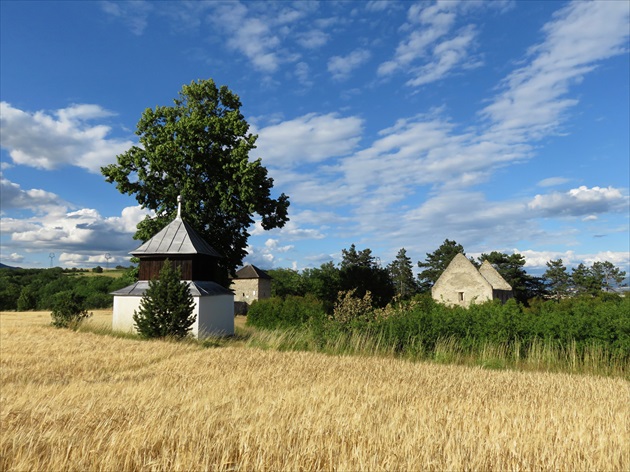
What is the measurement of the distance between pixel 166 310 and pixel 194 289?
482 centimetres

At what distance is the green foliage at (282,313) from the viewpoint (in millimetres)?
25859

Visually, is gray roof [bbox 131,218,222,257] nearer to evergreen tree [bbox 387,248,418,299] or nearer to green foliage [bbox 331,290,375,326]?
green foliage [bbox 331,290,375,326]

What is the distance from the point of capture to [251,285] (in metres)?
63.9

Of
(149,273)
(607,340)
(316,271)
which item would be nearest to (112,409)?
(607,340)

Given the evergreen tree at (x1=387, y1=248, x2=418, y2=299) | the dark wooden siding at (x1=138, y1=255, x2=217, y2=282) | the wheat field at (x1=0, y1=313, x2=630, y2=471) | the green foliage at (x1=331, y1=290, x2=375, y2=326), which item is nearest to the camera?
the wheat field at (x1=0, y1=313, x2=630, y2=471)

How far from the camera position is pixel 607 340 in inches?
538

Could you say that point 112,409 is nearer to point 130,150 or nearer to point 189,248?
point 189,248

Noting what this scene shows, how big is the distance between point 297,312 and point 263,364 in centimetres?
1641

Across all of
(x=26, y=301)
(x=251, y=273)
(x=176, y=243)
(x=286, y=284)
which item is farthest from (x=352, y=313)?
(x=26, y=301)

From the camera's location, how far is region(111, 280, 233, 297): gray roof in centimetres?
2583

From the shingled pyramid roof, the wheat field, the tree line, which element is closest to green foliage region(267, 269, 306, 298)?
the tree line

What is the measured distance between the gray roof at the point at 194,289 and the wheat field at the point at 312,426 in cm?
1727

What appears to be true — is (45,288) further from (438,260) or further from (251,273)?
(438,260)

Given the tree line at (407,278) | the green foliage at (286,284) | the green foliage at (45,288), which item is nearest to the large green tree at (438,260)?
the tree line at (407,278)
